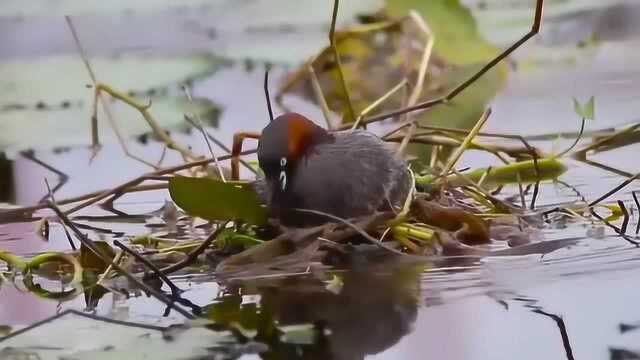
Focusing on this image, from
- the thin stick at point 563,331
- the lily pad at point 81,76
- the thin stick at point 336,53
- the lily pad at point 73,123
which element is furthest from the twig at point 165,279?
the lily pad at point 81,76

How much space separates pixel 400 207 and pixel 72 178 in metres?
0.68

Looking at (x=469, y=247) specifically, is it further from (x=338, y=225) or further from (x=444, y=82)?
(x=444, y=82)

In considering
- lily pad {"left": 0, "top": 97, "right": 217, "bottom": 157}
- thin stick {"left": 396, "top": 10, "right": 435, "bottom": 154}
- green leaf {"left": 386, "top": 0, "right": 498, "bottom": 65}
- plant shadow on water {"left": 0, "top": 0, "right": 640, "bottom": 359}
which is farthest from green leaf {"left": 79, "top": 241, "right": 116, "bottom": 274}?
green leaf {"left": 386, "top": 0, "right": 498, "bottom": 65}

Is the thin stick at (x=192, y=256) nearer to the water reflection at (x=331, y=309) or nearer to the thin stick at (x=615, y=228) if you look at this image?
the water reflection at (x=331, y=309)

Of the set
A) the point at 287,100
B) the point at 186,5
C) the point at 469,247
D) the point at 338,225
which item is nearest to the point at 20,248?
the point at 338,225

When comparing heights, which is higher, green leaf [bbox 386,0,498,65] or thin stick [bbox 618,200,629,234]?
green leaf [bbox 386,0,498,65]

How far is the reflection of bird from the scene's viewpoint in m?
1.25

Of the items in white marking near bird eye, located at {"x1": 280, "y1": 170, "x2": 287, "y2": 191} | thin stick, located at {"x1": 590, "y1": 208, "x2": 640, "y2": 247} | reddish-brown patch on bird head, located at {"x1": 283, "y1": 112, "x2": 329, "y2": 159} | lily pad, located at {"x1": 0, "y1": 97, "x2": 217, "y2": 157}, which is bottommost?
lily pad, located at {"x1": 0, "y1": 97, "x2": 217, "y2": 157}

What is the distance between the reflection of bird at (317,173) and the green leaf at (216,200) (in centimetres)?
2

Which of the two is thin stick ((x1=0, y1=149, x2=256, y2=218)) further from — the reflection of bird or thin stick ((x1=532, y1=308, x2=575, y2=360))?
thin stick ((x1=532, y1=308, x2=575, y2=360))

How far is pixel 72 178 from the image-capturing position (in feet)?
6.07

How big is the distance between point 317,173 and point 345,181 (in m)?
0.03

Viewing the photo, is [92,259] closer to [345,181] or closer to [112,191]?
[112,191]

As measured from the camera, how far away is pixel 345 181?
1.28 meters
